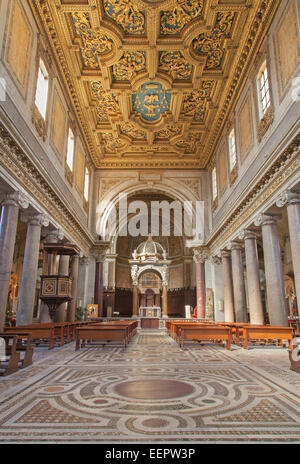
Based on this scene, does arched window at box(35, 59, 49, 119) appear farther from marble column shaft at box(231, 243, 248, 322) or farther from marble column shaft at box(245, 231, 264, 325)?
marble column shaft at box(231, 243, 248, 322)

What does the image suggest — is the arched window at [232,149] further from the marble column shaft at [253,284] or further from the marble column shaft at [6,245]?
the marble column shaft at [6,245]

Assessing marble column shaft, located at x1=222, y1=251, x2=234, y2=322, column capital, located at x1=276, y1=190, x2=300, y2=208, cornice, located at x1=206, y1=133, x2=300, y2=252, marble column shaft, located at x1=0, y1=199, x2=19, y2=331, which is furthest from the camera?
marble column shaft, located at x1=222, y1=251, x2=234, y2=322

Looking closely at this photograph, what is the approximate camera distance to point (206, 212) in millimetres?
21500

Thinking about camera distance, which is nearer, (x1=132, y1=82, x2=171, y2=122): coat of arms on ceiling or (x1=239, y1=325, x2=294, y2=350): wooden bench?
(x1=239, y1=325, x2=294, y2=350): wooden bench

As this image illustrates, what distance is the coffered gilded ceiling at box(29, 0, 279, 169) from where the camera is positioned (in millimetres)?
11422

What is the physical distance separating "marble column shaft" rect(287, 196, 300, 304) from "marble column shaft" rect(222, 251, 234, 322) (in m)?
8.29

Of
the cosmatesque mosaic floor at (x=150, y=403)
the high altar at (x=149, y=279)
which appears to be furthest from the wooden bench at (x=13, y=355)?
the high altar at (x=149, y=279)

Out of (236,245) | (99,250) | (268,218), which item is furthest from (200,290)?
(268,218)

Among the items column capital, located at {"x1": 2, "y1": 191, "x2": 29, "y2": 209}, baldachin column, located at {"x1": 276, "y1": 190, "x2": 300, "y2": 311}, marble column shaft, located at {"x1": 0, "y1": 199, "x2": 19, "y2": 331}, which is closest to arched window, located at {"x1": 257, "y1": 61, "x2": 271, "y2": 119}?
baldachin column, located at {"x1": 276, "y1": 190, "x2": 300, "y2": 311}

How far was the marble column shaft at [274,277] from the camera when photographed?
1079 cm

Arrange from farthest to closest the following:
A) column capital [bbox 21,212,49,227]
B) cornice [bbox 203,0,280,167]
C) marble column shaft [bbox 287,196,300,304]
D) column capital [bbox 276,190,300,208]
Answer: column capital [bbox 21,212,49,227]
cornice [bbox 203,0,280,167]
column capital [bbox 276,190,300,208]
marble column shaft [bbox 287,196,300,304]

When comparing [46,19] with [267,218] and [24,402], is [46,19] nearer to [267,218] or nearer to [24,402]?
[267,218]

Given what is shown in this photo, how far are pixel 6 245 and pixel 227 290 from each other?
12177 millimetres

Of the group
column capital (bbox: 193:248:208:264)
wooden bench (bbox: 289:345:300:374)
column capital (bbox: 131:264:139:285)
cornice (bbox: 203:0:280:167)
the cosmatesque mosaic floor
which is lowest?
the cosmatesque mosaic floor
